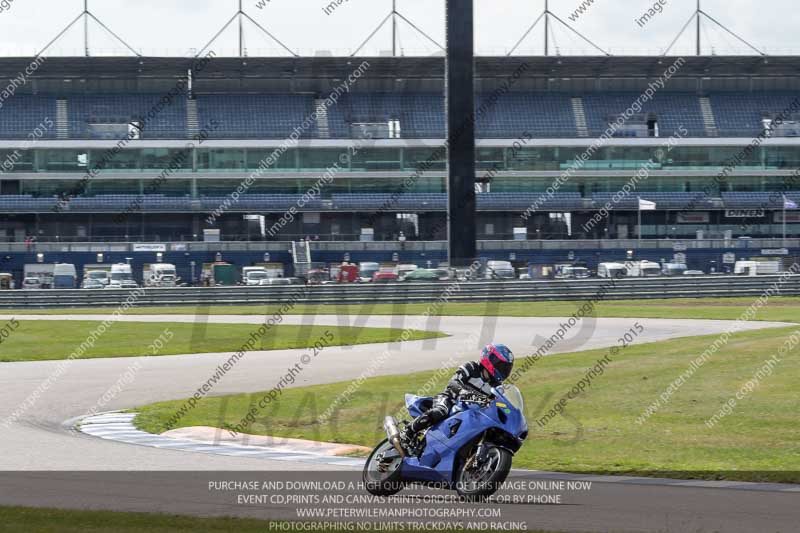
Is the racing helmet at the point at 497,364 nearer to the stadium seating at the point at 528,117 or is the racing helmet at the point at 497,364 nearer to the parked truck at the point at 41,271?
the parked truck at the point at 41,271

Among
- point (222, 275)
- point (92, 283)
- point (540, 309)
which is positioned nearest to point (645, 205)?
point (222, 275)

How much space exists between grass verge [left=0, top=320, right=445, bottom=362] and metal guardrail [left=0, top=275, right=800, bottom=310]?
10.6 m

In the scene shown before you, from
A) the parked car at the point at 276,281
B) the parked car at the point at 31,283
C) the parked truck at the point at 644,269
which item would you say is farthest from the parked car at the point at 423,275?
the parked car at the point at 31,283

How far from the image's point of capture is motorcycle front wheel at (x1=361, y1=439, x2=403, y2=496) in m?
11.5

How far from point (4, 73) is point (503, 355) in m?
82.6

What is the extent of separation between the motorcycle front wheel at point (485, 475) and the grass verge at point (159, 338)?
848 inches

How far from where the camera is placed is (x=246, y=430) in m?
17.9

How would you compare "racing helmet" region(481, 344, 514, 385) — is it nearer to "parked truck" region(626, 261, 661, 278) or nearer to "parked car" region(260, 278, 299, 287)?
"parked car" region(260, 278, 299, 287)

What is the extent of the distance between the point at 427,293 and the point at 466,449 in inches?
1649

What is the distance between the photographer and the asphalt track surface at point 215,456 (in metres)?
10.5

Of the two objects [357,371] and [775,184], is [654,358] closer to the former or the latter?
[357,371]

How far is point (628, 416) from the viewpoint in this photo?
17672 mm

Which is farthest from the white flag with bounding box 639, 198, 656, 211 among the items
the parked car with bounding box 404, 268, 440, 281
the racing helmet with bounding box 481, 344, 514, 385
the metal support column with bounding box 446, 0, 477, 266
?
the racing helmet with bounding box 481, 344, 514, 385

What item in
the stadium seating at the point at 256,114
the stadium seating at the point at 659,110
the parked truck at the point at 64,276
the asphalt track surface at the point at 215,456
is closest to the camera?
the asphalt track surface at the point at 215,456
